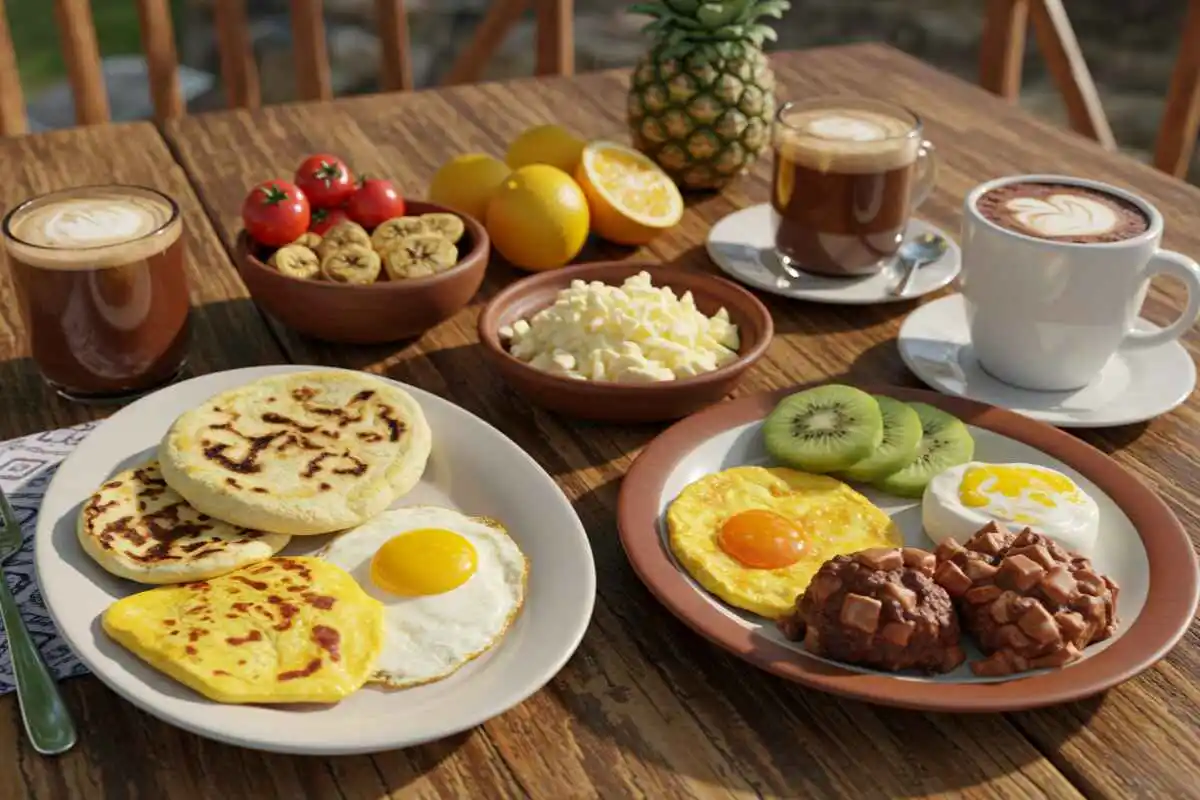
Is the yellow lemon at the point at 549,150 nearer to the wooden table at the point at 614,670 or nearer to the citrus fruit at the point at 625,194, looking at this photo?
the citrus fruit at the point at 625,194

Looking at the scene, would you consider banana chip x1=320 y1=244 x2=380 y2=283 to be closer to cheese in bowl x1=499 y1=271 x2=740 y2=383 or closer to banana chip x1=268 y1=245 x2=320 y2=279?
banana chip x1=268 y1=245 x2=320 y2=279

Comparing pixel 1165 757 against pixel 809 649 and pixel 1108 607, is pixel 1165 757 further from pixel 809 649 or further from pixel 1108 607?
pixel 809 649

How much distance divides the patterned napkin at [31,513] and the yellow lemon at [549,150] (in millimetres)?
834

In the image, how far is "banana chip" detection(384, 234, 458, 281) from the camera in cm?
164

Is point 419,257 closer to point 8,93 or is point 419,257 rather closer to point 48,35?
point 8,93

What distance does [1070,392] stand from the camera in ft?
5.18

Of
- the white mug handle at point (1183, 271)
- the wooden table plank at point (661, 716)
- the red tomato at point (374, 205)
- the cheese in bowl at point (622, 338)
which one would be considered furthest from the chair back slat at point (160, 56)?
the white mug handle at point (1183, 271)

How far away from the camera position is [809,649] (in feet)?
3.56

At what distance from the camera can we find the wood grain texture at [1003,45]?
10.1 ft

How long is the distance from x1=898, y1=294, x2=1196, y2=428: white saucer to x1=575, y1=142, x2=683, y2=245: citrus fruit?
17.4 inches

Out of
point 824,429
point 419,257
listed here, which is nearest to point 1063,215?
point 824,429

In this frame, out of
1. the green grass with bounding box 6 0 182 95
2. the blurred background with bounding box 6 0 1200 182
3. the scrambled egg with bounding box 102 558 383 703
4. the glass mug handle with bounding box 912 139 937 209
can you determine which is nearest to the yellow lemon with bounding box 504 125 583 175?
the glass mug handle with bounding box 912 139 937 209

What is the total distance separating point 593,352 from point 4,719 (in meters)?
0.74

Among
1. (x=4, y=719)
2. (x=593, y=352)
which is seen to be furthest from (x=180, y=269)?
(x=4, y=719)
